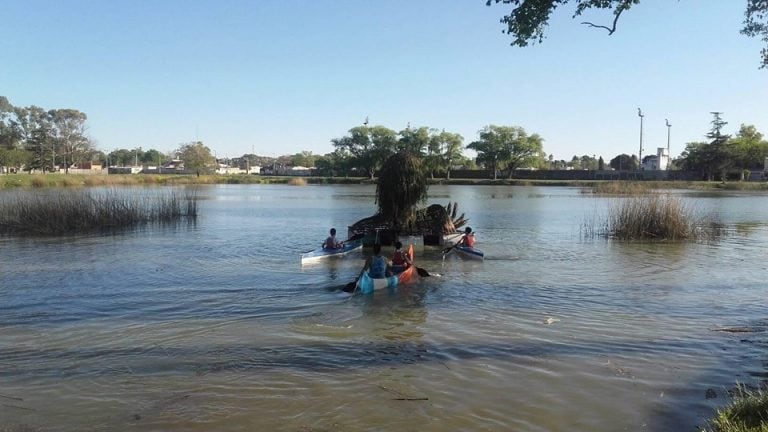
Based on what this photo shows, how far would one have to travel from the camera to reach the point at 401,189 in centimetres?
2358

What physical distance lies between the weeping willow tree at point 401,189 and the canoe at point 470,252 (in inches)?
119

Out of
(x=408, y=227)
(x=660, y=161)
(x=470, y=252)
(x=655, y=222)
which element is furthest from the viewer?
(x=660, y=161)

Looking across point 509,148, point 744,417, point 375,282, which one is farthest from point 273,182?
point 744,417

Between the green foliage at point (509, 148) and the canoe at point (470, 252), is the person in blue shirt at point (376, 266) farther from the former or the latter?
the green foliage at point (509, 148)

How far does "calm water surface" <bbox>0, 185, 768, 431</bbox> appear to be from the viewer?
736cm

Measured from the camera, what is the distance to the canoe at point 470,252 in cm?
2114

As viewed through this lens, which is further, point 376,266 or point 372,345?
point 376,266

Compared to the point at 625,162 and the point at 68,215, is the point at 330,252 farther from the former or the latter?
the point at 625,162

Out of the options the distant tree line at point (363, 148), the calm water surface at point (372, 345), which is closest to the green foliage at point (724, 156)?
the distant tree line at point (363, 148)

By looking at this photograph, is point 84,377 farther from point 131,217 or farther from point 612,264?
point 131,217

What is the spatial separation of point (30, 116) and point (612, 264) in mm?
138283

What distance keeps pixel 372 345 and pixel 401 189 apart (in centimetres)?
1375

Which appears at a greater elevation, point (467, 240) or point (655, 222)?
point (655, 222)

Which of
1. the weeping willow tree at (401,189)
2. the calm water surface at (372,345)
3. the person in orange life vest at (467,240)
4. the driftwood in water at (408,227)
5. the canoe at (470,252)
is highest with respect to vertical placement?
the weeping willow tree at (401,189)
